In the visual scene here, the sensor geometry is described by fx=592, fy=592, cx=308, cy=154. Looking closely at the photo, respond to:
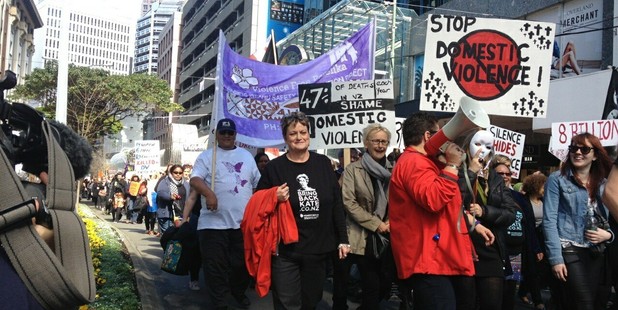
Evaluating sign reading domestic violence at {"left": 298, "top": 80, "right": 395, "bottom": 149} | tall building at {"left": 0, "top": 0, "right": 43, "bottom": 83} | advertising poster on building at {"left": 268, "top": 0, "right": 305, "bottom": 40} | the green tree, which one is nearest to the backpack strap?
sign reading domestic violence at {"left": 298, "top": 80, "right": 395, "bottom": 149}

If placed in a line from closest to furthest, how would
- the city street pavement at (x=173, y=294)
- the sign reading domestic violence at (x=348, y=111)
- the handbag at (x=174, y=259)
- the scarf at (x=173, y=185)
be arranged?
the city street pavement at (x=173, y=294) → the handbag at (x=174, y=259) → the sign reading domestic violence at (x=348, y=111) → the scarf at (x=173, y=185)

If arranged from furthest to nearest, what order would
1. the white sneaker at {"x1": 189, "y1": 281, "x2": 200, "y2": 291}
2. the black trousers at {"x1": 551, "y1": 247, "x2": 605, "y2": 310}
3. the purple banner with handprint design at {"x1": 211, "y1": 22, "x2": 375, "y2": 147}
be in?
1. the purple banner with handprint design at {"x1": 211, "y1": 22, "x2": 375, "y2": 147}
2. the white sneaker at {"x1": 189, "y1": 281, "x2": 200, "y2": 291}
3. the black trousers at {"x1": 551, "y1": 247, "x2": 605, "y2": 310}

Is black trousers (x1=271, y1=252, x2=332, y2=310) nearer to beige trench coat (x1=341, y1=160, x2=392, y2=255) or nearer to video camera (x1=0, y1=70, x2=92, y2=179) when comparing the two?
beige trench coat (x1=341, y1=160, x2=392, y2=255)

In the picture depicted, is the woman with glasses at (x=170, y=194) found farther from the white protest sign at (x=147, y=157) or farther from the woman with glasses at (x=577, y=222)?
the white protest sign at (x=147, y=157)

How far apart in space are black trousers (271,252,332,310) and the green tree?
3500cm

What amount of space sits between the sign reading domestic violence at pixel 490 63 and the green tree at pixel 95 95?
33.3m

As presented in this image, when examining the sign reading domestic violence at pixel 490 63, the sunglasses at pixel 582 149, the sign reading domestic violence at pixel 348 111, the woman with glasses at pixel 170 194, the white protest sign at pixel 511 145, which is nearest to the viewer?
the sunglasses at pixel 582 149

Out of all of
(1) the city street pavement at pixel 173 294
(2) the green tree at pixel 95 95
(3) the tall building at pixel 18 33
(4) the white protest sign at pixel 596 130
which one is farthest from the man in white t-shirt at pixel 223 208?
(3) the tall building at pixel 18 33

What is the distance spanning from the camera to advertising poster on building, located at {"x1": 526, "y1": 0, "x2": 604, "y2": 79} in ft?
50.4

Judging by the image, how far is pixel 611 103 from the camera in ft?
29.3

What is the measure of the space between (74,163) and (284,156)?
7.73ft

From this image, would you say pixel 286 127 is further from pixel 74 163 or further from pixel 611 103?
pixel 611 103

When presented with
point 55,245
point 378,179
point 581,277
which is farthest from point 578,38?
point 55,245

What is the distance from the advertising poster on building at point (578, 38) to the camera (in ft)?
50.4
